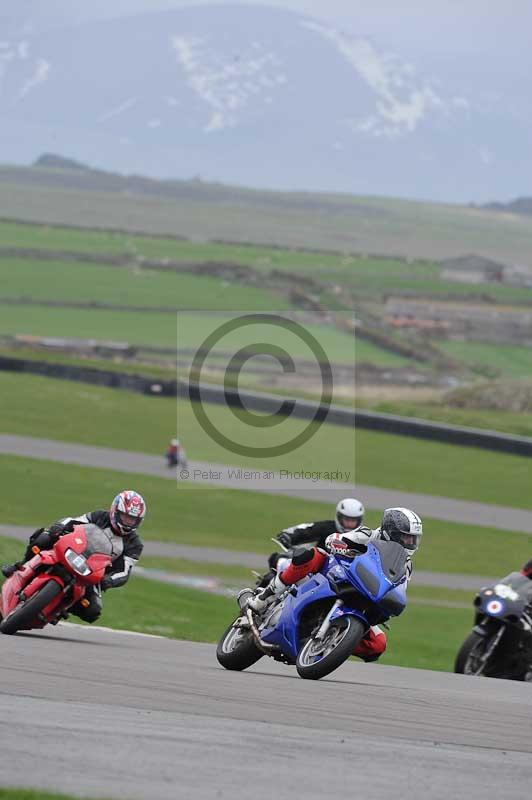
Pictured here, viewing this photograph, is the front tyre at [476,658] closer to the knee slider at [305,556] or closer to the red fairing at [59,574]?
the knee slider at [305,556]

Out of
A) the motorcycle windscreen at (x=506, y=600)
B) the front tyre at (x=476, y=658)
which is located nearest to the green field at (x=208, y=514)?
the front tyre at (x=476, y=658)

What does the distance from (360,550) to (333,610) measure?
631 mm

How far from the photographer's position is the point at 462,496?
38.2 metres

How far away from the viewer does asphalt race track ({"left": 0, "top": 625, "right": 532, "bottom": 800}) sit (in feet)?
21.6

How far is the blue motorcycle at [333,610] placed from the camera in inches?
431

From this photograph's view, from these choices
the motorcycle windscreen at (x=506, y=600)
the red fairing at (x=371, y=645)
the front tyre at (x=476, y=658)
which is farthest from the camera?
the front tyre at (x=476, y=658)

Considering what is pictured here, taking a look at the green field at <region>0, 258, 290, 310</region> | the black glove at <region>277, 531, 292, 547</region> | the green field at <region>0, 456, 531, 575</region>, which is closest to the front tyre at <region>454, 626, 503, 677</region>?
the black glove at <region>277, 531, 292, 547</region>

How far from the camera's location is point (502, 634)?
49.2ft

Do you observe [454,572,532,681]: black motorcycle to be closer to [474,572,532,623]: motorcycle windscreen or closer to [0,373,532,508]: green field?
[474,572,532,623]: motorcycle windscreen

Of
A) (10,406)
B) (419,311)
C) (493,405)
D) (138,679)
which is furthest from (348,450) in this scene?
(419,311)

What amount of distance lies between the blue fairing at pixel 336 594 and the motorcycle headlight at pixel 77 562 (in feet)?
5.58

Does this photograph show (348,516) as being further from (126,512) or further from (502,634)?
(502,634)

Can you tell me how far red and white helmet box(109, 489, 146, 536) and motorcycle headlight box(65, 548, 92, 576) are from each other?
756 mm

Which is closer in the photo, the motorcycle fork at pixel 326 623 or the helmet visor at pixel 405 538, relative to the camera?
the motorcycle fork at pixel 326 623
